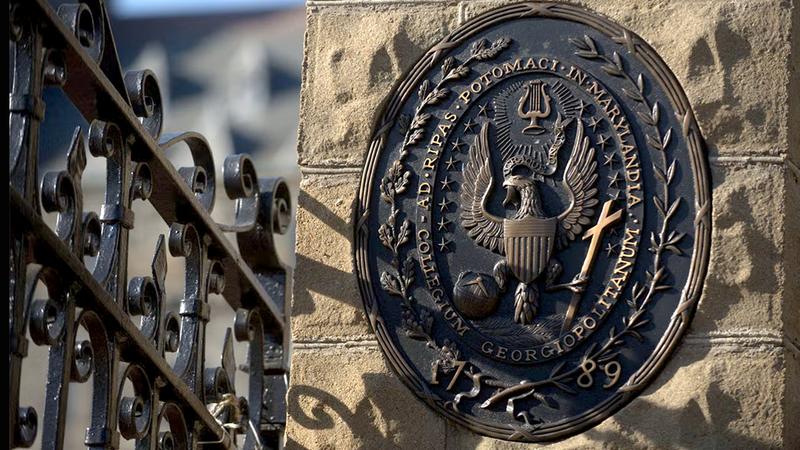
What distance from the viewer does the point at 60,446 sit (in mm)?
3314

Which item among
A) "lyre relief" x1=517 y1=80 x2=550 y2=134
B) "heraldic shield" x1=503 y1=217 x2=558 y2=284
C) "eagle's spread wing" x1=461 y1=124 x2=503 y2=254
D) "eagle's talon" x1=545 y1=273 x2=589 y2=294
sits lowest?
"eagle's talon" x1=545 y1=273 x2=589 y2=294

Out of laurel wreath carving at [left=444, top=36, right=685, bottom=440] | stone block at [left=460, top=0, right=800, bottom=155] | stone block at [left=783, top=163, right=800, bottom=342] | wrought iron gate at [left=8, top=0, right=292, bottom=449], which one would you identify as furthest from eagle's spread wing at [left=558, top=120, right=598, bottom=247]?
wrought iron gate at [left=8, top=0, right=292, bottom=449]

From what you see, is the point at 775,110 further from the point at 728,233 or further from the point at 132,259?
the point at 132,259

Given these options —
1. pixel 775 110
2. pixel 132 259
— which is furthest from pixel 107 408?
pixel 132 259

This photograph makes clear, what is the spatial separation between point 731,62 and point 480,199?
634mm

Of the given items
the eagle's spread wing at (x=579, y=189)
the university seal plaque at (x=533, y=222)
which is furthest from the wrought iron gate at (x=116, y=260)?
the eagle's spread wing at (x=579, y=189)

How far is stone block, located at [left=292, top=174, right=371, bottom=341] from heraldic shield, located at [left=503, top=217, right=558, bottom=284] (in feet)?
1.24

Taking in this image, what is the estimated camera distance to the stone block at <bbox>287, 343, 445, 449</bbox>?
155 inches

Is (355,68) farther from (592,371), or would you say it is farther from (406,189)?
(592,371)

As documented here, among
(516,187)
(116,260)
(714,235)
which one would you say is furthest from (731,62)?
(116,260)

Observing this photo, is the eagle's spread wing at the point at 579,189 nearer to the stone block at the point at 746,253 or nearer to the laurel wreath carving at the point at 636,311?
the laurel wreath carving at the point at 636,311

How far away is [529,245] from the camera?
3939 millimetres

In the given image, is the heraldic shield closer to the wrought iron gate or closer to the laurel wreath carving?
the laurel wreath carving

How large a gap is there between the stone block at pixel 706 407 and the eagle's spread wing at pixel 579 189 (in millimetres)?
358
